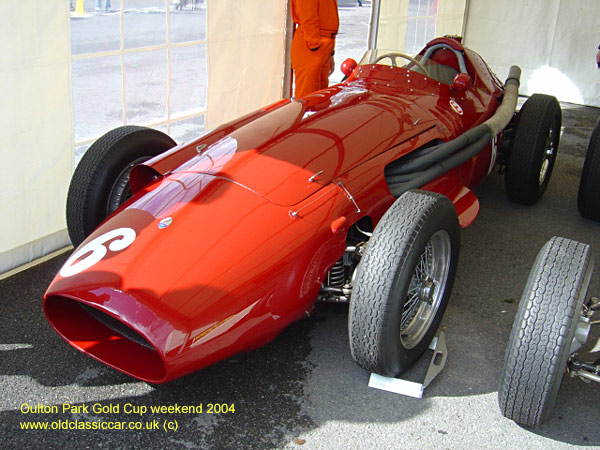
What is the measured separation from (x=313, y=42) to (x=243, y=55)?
0.66 m

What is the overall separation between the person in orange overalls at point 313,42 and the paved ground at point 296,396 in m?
3.17

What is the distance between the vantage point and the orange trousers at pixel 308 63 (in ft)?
19.9

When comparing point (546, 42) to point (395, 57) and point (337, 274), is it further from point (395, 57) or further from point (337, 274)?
point (337, 274)

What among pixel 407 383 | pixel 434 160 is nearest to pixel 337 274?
pixel 407 383

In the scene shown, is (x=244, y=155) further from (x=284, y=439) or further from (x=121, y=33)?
(x=121, y=33)

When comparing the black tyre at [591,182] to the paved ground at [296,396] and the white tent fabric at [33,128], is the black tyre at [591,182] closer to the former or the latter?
the paved ground at [296,396]

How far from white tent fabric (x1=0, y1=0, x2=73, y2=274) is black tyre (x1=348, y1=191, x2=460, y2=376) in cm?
218

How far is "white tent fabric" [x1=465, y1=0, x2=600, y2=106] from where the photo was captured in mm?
8703

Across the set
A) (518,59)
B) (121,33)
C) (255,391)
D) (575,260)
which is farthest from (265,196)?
(518,59)

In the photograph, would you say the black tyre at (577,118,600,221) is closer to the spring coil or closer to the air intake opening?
the spring coil

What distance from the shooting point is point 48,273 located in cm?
387

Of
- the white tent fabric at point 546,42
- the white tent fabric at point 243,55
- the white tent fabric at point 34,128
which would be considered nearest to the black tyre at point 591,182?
the white tent fabric at point 243,55

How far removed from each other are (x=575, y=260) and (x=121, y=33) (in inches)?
127

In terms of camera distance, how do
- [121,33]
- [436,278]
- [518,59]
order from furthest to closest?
[518,59], [121,33], [436,278]
